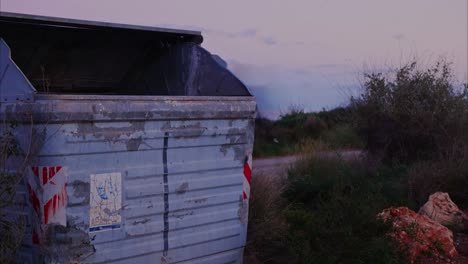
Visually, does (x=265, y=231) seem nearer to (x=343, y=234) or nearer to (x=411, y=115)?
(x=343, y=234)

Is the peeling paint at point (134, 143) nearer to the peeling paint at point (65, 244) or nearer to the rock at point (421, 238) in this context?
the peeling paint at point (65, 244)

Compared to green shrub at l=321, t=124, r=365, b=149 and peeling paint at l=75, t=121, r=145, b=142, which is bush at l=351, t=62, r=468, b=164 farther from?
peeling paint at l=75, t=121, r=145, b=142

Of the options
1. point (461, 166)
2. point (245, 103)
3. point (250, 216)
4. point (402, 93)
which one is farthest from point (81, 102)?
point (402, 93)

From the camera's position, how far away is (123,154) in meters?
4.67

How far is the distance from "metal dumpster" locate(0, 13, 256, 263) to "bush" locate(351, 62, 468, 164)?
6.67 meters

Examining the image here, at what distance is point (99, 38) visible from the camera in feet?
20.7

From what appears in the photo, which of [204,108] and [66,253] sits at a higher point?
[204,108]

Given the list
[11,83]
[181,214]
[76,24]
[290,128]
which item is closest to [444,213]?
[181,214]

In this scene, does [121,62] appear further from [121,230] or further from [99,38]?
[121,230]

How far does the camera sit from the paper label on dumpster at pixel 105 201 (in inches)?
177

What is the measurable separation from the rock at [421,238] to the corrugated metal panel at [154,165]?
6.59ft

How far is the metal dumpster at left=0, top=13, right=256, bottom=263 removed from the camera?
436 centimetres

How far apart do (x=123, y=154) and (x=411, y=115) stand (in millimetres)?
8553

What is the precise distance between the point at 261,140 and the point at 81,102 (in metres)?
21.7
